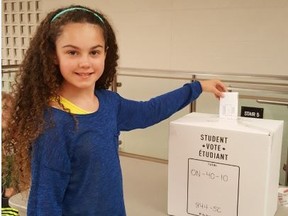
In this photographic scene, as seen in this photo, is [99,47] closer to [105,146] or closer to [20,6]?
[105,146]

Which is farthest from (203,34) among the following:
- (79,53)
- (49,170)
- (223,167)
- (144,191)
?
(49,170)

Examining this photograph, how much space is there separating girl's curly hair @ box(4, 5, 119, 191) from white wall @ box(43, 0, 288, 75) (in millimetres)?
1770

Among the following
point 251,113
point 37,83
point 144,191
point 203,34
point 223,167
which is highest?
point 203,34

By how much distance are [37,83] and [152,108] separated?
452 millimetres

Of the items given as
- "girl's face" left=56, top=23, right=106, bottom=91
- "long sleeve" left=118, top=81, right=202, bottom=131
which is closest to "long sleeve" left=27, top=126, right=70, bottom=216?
"girl's face" left=56, top=23, right=106, bottom=91

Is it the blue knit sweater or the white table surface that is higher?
the blue knit sweater

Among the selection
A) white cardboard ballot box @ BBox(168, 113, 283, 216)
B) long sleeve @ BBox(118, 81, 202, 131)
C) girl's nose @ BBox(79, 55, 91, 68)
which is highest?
girl's nose @ BBox(79, 55, 91, 68)

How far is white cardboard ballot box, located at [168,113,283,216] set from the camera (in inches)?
43.5

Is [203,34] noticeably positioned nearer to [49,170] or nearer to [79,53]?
[79,53]

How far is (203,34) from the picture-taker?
2865mm

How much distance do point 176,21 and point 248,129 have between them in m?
2.02

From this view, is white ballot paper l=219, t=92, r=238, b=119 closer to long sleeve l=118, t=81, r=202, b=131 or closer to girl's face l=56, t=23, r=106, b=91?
long sleeve l=118, t=81, r=202, b=131

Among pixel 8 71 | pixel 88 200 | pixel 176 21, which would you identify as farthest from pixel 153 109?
pixel 176 21

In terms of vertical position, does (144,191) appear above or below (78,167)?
below
